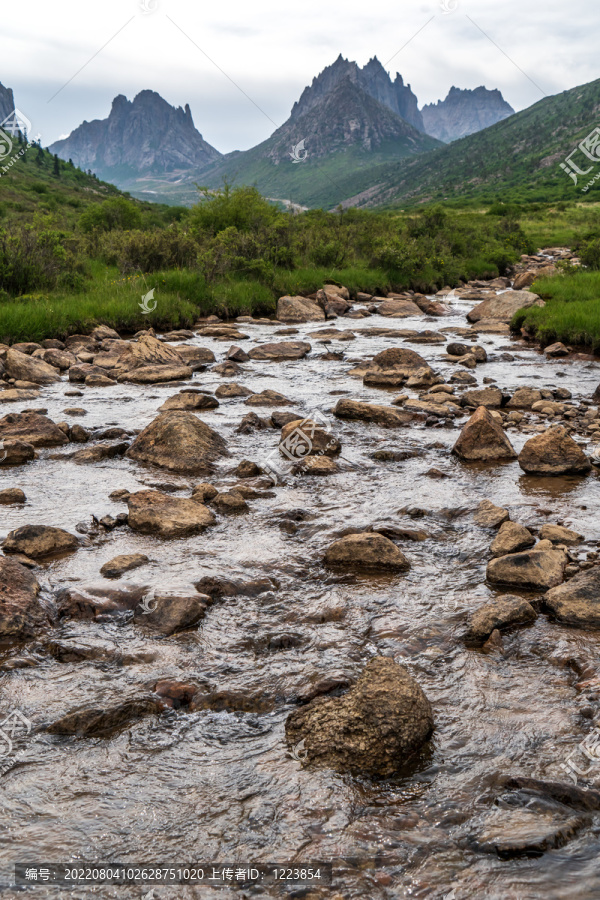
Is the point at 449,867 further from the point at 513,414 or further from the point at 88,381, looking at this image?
the point at 88,381

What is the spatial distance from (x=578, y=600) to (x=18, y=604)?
13.9ft

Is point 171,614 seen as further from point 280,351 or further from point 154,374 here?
point 280,351

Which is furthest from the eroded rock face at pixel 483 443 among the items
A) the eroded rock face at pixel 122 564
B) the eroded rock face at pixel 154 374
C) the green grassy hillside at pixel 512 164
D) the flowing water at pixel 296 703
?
the green grassy hillside at pixel 512 164

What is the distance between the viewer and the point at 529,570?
18.2 ft

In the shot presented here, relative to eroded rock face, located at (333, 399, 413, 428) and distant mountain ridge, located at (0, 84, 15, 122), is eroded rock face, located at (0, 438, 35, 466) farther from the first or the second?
distant mountain ridge, located at (0, 84, 15, 122)

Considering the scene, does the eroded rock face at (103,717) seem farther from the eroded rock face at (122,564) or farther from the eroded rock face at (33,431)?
the eroded rock face at (33,431)

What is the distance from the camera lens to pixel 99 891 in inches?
111

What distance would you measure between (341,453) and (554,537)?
146 inches

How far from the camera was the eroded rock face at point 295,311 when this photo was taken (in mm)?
22359

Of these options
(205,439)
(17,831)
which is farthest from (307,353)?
(17,831)

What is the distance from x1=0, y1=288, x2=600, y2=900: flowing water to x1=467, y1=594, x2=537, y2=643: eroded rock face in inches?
5.2

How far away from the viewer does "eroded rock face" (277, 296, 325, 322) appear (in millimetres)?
22359

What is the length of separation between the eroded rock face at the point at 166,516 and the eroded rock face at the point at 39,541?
0.67 m

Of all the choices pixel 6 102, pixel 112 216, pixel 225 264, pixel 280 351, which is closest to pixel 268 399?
pixel 280 351
